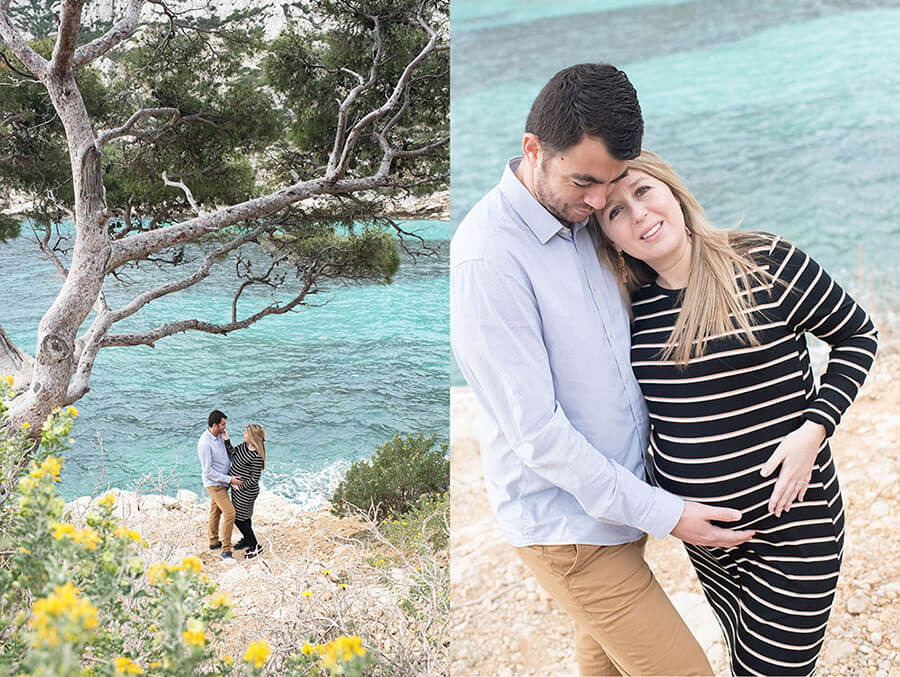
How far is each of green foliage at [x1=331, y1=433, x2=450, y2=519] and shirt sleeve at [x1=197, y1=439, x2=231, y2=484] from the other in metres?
0.31

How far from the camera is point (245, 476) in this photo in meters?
2.00

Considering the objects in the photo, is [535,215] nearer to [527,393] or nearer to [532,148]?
[532,148]

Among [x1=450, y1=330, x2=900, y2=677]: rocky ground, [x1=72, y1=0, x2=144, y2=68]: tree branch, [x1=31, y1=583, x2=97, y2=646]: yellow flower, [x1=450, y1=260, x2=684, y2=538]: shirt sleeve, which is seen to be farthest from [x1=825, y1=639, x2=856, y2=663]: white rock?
[x1=72, y1=0, x2=144, y2=68]: tree branch

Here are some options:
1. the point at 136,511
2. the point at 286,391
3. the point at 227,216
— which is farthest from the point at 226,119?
the point at 136,511

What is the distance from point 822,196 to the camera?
31.6 feet

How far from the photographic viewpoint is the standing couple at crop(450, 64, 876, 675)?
49.5 inches

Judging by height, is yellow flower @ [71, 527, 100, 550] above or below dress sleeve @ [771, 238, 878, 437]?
below

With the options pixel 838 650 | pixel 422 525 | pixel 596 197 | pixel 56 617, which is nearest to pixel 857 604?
pixel 838 650

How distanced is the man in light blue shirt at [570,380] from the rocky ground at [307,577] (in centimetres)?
75

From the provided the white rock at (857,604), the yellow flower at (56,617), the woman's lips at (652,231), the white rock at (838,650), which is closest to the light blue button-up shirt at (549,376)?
the woman's lips at (652,231)

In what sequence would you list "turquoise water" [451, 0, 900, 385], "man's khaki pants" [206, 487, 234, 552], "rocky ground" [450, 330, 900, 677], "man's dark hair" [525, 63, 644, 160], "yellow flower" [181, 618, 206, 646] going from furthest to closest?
"turquoise water" [451, 0, 900, 385], "rocky ground" [450, 330, 900, 677], "man's khaki pants" [206, 487, 234, 552], "man's dark hair" [525, 63, 644, 160], "yellow flower" [181, 618, 206, 646]

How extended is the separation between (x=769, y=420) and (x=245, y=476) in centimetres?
130

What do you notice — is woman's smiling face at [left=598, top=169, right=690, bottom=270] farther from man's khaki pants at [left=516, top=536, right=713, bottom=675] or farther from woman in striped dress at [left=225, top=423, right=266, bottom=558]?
woman in striped dress at [left=225, top=423, right=266, bottom=558]

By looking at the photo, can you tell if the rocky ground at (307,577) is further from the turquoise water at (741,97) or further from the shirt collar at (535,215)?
the turquoise water at (741,97)
